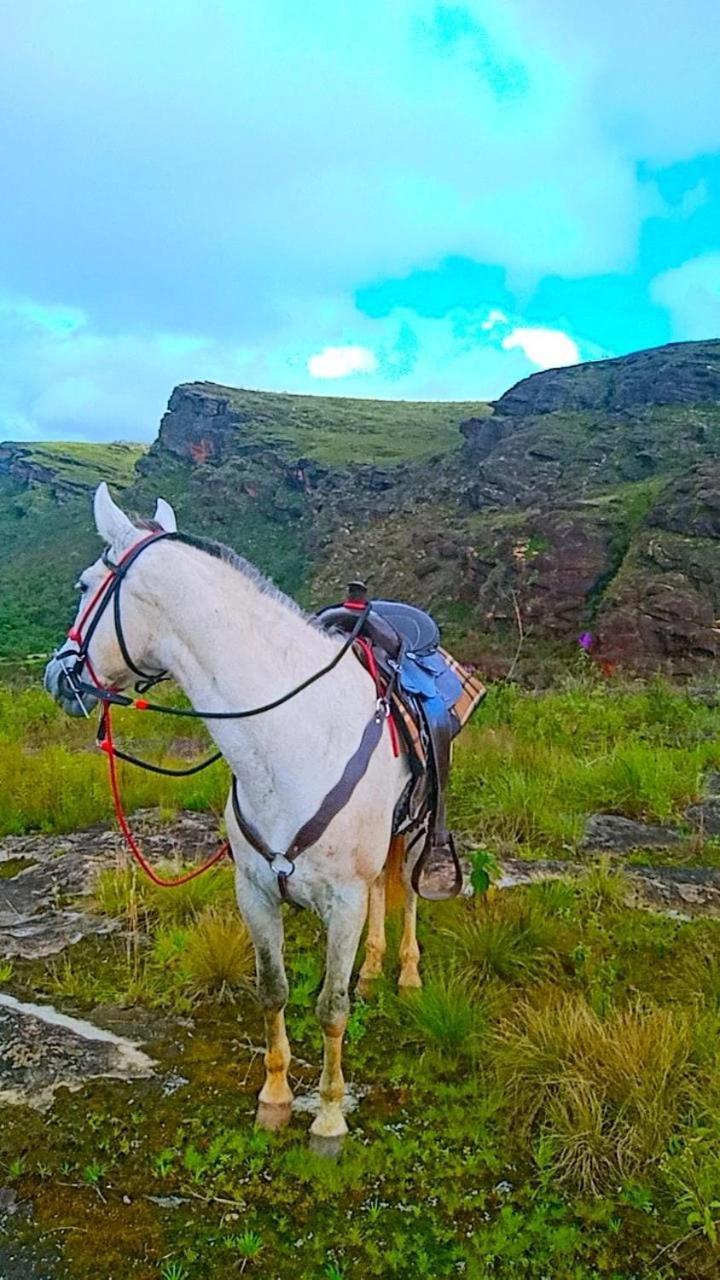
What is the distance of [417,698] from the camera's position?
13.0 ft

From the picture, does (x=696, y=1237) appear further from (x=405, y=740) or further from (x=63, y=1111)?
(x=63, y=1111)

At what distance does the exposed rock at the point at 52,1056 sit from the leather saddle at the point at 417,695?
5.38 feet

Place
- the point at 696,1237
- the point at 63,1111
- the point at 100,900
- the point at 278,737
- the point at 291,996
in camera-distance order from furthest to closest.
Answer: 1. the point at 100,900
2. the point at 291,996
3. the point at 63,1111
4. the point at 278,737
5. the point at 696,1237

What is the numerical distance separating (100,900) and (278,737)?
116 inches

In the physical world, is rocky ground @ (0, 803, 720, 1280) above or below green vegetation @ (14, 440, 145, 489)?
below

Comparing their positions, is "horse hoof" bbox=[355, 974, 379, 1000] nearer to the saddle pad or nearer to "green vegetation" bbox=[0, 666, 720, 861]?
the saddle pad

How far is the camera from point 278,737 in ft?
9.68

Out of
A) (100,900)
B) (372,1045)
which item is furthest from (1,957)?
(372,1045)

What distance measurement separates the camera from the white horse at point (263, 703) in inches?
114

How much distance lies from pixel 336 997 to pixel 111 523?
2075mm

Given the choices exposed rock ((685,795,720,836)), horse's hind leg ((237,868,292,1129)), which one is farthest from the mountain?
horse's hind leg ((237,868,292,1129))

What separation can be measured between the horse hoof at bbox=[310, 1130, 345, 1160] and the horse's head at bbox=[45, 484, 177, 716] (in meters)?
1.91

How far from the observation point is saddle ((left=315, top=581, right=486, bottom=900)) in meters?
3.74

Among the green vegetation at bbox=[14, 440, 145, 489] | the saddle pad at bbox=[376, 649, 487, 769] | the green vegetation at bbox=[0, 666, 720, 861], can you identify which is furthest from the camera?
the green vegetation at bbox=[14, 440, 145, 489]
